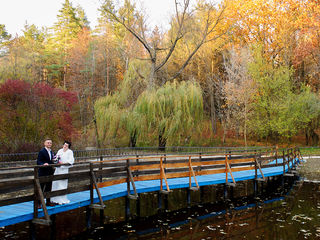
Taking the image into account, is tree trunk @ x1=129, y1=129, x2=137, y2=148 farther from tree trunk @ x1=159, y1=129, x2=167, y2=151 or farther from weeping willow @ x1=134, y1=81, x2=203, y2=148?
tree trunk @ x1=159, y1=129, x2=167, y2=151

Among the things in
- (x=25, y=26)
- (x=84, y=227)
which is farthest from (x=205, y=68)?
(x=25, y=26)

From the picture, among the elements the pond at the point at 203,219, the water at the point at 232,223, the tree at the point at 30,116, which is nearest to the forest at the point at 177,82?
the tree at the point at 30,116

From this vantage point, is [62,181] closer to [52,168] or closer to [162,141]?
[52,168]

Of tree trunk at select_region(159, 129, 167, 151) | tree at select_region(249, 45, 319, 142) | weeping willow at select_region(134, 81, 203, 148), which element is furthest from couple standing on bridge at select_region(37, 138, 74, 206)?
tree at select_region(249, 45, 319, 142)

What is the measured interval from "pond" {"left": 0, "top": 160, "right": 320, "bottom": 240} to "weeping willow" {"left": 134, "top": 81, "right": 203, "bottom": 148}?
1106 centimetres

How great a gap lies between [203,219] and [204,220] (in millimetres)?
142

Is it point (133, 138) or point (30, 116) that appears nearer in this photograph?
point (30, 116)

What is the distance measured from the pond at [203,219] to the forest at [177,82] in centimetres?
1181

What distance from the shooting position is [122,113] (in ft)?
85.5

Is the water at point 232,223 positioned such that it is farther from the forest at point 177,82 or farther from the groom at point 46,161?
the forest at point 177,82

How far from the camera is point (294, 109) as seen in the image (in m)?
35.6

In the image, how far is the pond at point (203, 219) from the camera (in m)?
8.80

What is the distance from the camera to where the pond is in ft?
28.9

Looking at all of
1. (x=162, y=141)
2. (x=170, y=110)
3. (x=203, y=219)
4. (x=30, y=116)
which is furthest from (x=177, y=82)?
(x=203, y=219)
